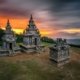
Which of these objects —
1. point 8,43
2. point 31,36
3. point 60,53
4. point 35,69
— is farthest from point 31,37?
point 35,69

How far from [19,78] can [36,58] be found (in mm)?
10181

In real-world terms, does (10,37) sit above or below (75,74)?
above

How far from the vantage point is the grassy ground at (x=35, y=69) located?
1206 inches

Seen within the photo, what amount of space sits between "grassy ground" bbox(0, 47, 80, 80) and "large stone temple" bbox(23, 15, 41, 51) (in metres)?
5.74

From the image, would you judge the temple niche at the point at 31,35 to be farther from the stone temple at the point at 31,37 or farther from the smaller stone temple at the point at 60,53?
the smaller stone temple at the point at 60,53

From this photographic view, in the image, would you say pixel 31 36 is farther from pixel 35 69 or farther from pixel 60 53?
pixel 35 69

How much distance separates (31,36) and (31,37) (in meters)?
0.27

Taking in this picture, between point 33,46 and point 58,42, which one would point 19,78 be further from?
point 33,46

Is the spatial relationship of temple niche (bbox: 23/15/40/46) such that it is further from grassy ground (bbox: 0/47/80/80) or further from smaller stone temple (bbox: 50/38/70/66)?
smaller stone temple (bbox: 50/38/70/66)

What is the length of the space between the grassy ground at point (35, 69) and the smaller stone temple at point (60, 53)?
102cm

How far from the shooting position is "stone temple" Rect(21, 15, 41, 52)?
149ft

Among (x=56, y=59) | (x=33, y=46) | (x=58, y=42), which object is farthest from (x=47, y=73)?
(x=33, y=46)

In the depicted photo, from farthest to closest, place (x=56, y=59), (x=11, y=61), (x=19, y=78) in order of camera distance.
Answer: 1. (x=11, y=61)
2. (x=56, y=59)
3. (x=19, y=78)

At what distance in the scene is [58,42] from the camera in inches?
1416
